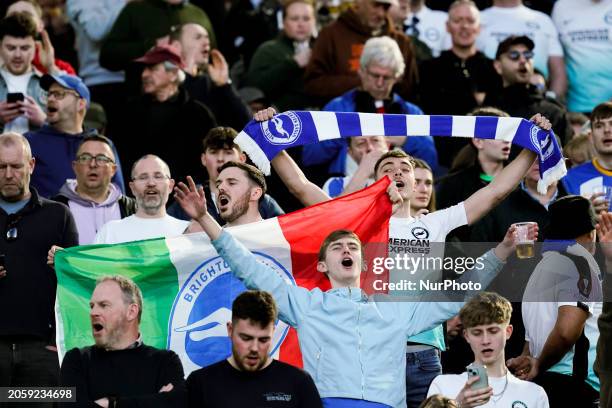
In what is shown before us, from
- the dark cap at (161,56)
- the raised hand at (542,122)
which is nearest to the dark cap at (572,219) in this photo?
the raised hand at (542,122)

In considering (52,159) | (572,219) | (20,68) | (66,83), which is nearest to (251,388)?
(572,219)

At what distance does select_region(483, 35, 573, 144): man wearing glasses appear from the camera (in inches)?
589

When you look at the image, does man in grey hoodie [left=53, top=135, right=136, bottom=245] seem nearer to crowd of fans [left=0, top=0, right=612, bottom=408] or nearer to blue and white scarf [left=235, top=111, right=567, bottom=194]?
crowd of fans [left=0, top=0, right=612, bottom=408]

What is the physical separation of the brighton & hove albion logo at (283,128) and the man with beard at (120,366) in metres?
2.07

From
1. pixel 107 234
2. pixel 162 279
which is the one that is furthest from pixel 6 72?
pixel 162 279

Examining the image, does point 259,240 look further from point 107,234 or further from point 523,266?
point 523,266

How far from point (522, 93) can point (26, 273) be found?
563 centimetres

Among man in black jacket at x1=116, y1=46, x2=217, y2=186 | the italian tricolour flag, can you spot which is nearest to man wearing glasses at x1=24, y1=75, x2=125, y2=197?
man in black jacket at x1=116, y1=46, x2=217, y2=186

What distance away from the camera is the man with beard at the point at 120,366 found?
9555 mm

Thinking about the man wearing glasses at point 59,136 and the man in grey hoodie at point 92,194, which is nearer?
the man in grey hoodie at point 92,194

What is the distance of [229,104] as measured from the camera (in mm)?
15156

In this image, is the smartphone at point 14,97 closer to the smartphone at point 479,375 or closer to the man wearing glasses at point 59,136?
the man wearing glasses at point 59,136

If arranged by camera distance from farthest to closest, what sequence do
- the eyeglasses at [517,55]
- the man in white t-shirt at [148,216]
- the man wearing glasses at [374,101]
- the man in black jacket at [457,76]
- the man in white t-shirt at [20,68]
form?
1. the man in black jacket at [457,76]
2. the eyeglasses at [517,55]
3. the man wearing glasses at [374,101]
4. the man in white t-shirt at [20,68]
5. the man in white t-shirt at [148,216]

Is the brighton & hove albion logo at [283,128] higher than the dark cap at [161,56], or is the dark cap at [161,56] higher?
the dark cap at [161,56]
